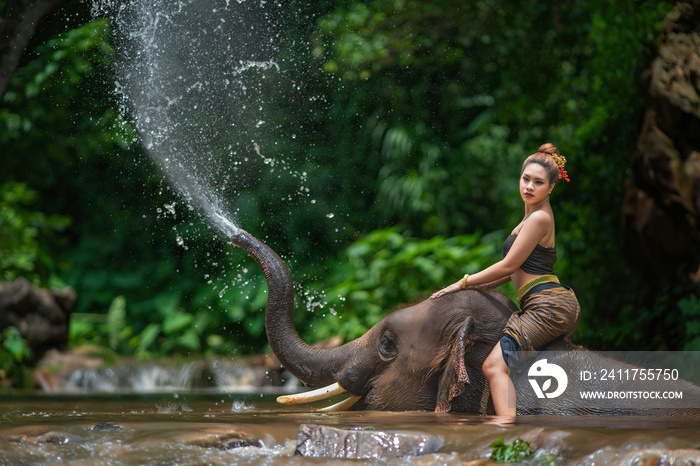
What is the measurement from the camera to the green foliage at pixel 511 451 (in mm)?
2920

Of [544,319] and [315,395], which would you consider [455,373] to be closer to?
[544,319]

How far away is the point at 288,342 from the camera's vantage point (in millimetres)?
4457

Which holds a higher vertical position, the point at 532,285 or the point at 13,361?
the point at 532,285

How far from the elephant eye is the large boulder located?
8.14m

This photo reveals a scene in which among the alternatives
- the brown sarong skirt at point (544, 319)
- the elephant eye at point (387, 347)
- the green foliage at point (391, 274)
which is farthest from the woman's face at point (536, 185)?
the green foliage at point (391, 274)

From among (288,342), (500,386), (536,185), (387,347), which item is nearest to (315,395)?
(288,342)

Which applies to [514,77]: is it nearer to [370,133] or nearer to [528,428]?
[370,133]

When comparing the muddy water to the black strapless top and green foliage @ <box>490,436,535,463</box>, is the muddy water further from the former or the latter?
the black strapless top

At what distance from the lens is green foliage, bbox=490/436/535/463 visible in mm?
2920

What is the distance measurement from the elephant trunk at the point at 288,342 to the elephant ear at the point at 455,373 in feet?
2.24

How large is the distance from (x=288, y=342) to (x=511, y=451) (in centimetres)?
187

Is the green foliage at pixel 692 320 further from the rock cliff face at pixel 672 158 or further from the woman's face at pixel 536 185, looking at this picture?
the woman's face at pixel 536 185

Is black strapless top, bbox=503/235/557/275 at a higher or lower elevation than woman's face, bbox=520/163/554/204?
lower

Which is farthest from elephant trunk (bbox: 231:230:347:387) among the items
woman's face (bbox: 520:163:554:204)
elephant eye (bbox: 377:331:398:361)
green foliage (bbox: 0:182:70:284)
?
green foliage (bbox: 0:182:70:284)
